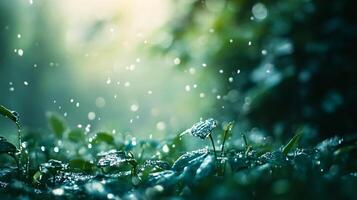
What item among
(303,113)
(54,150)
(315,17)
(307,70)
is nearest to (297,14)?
(315,17)

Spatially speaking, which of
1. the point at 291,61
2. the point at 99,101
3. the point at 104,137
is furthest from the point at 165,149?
the point at 99,101

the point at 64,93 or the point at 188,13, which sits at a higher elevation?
the point at 64,93

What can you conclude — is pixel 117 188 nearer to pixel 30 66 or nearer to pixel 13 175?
pixel 13 175

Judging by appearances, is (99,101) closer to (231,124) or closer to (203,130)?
(231,124)

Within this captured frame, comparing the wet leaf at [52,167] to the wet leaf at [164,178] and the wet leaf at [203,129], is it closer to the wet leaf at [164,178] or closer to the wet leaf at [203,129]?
the wet leaf at [164,178]

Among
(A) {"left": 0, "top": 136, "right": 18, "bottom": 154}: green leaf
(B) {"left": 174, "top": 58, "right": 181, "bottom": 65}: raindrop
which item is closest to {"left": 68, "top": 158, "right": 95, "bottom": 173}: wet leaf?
(A) {"left": 0, "top": 136, "right": 18, "bottom": 154}: green leaf
